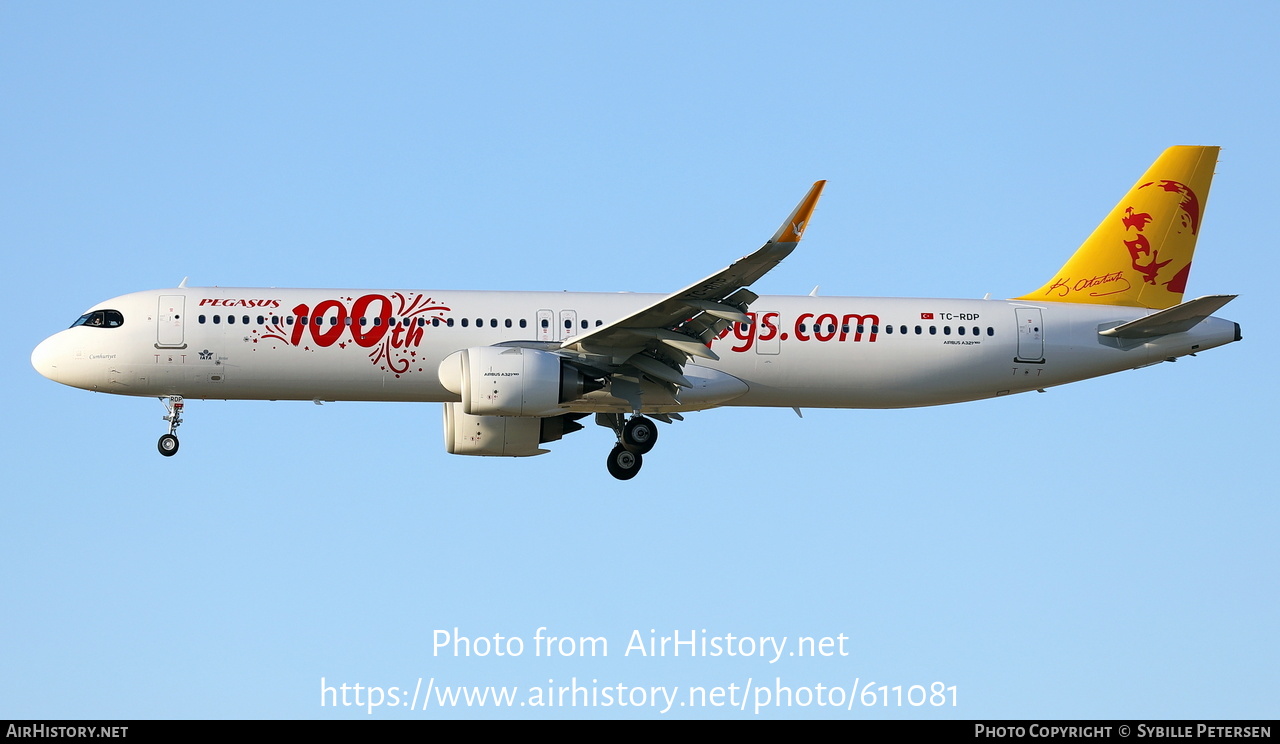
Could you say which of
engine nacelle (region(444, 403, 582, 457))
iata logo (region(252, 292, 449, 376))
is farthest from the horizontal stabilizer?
iata logo (region(252, 292, 449, 376))

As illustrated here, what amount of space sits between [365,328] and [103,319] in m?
6.24

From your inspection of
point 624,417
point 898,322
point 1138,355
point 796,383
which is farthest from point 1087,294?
point 624,417

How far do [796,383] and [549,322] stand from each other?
6.02m

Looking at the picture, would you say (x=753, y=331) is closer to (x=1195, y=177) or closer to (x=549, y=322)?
(x=549, y=322)

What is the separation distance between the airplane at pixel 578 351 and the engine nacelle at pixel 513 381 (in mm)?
37

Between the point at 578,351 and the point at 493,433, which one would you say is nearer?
the point at 578,351

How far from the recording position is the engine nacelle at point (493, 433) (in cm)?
3903

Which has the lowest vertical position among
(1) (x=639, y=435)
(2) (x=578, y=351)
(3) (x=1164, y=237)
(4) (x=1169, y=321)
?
(1) (x=639, y=435)

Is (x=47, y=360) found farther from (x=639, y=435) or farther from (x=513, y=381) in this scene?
(x=639, y=435)

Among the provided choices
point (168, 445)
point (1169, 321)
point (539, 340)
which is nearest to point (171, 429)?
point (168, 445)

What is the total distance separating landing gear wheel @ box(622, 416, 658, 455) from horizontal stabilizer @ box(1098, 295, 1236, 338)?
37.7ft

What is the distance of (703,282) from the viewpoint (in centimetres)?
3216

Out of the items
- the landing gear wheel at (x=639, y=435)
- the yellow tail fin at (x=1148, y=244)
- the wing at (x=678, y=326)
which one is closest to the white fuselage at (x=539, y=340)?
the landing gear wheel at (x=639, y=435)

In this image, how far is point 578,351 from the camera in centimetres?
3525
